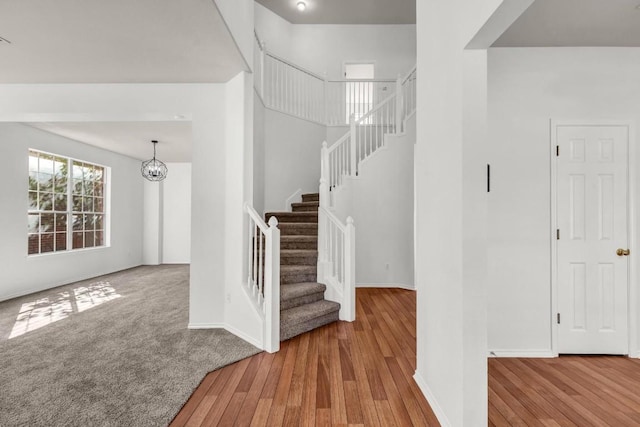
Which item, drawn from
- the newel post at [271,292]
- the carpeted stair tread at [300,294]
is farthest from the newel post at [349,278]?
the newel post at [271,292]

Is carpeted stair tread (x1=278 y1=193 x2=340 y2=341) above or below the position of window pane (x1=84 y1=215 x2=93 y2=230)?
below

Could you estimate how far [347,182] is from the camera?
5.45 metres

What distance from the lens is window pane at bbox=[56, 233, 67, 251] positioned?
18.6ft

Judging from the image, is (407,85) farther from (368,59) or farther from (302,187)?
(302,187)

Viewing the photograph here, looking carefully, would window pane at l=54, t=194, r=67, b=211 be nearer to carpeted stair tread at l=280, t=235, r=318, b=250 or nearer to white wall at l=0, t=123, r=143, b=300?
white wall at l=0, t=123, r=143, b=300

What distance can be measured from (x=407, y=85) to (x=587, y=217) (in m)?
4.09

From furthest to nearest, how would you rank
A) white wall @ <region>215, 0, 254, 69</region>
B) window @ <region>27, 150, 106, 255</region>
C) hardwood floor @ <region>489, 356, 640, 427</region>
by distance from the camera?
window @ <region>27, 150, 106, 255</region> → white wall @ <region>215, 0, 254, 69</region> → hardwood floor @ <region>489, 356, 640, 427</region>

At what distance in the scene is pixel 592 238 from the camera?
2885 mm

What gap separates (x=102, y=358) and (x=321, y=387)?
79.4 inches

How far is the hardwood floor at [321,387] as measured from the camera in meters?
1.98

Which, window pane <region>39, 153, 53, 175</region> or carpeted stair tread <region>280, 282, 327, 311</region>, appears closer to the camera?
carpeted stair tread <region>280, 282, 327, 311</region>

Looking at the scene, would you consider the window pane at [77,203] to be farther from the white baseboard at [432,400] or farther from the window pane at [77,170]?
the white baseboard at [432,400]

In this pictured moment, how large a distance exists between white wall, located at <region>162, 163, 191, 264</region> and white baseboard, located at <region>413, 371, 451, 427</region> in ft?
23.2

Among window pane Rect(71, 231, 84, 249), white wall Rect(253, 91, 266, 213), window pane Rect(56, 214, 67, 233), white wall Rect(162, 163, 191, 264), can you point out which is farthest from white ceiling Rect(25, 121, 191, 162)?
window pane Rect(71, 231, 84, 249)
